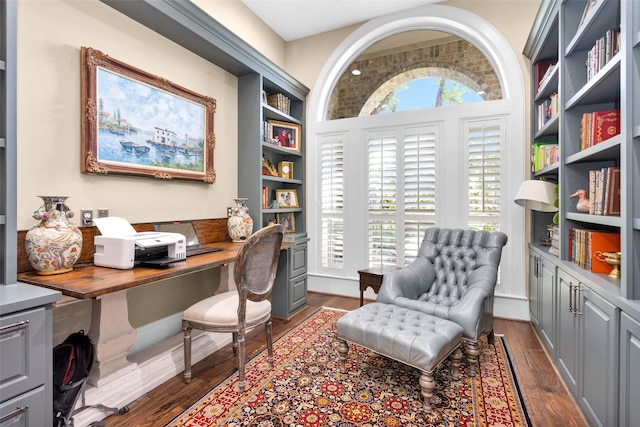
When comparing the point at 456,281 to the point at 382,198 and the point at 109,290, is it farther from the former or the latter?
the point at 109,290

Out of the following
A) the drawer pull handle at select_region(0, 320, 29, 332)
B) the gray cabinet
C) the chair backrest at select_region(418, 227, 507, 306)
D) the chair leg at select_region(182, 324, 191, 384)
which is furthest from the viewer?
the gray cabinet

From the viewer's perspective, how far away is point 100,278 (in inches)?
64.5

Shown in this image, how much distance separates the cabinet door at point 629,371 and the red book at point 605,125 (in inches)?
43.3

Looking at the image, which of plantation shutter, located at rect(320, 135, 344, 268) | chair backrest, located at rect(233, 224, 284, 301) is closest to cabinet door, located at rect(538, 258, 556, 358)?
chair backrest, located at rect(233, 224, 284, 301)

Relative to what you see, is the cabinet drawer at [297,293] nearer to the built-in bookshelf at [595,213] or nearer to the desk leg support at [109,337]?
the desk leg support at [109,337]

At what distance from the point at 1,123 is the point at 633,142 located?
9.41ft

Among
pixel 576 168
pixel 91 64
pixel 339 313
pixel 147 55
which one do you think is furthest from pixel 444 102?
pixel 91 64

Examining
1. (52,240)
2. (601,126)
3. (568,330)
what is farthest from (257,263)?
(601,126)

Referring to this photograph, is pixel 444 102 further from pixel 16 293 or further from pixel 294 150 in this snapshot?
pixel 16 293

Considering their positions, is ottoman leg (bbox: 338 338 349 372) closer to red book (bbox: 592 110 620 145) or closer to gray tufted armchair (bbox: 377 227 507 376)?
gray tufted armchair (bbox: 377 227 507 376)

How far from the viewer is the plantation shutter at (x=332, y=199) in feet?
13.6

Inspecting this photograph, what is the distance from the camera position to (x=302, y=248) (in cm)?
359

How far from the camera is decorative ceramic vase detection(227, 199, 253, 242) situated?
3.12 meters

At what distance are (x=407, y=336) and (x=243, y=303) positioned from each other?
104 centimetres
